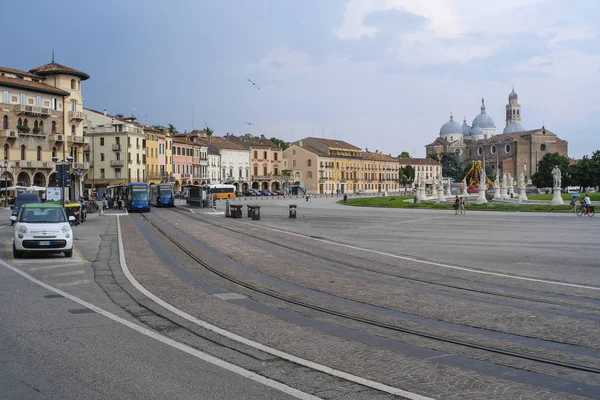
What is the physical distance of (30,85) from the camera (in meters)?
73.9

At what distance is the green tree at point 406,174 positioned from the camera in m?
185

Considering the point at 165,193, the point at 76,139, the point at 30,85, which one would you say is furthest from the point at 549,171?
the point at 30,85

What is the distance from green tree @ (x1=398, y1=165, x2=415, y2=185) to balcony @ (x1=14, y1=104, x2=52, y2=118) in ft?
403

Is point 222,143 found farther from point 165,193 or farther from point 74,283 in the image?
point 74,283

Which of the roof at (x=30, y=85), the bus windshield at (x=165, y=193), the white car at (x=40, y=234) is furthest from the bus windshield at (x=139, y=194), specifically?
the white car at (x=40, y=234)

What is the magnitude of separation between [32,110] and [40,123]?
2.82 m

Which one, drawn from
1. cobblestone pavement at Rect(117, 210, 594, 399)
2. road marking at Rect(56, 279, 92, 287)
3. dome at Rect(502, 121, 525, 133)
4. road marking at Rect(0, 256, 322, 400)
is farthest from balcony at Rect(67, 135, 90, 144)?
dome at Rect(502, 121, 525, 133)

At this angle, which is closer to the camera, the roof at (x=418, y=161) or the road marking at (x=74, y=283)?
the road marking at (x=74, y=283)

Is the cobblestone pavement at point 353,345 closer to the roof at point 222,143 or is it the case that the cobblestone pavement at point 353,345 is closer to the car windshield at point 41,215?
the car windshield at point 41,215

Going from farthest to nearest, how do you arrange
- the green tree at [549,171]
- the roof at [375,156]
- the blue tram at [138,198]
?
the roof at [375,156]
the green tree at [549,171]
the blue tram at [138,198]

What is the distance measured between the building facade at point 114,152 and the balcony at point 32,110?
837 inches

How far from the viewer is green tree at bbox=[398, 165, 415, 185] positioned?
18495 cm

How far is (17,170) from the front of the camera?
2822 inches

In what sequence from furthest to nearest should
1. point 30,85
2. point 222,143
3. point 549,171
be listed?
point 222,143
point 549,171
point 30,85
